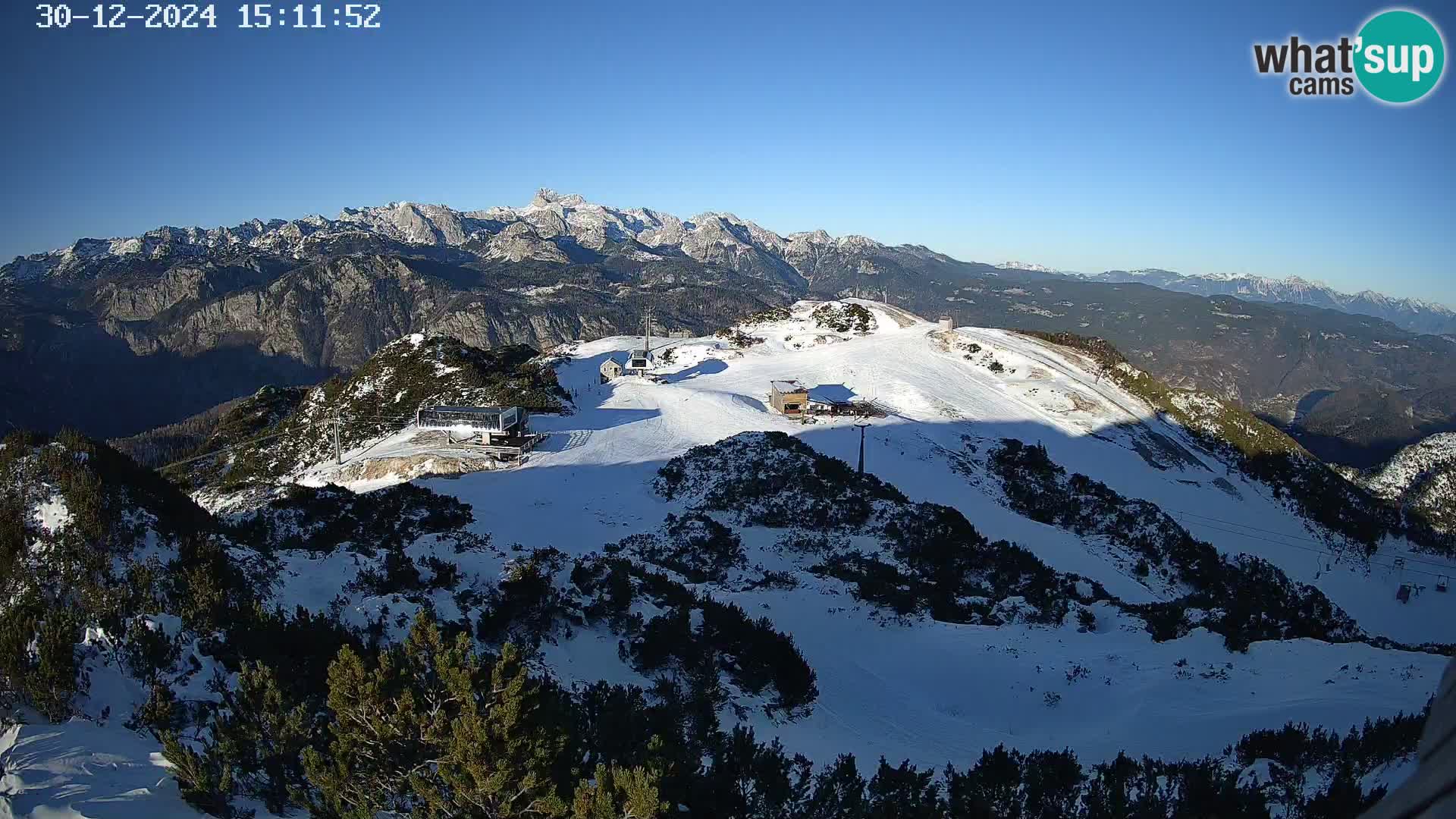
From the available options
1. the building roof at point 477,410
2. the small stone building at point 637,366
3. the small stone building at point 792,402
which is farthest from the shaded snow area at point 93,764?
the small stone building at point 637,366

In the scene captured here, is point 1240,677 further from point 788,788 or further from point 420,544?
point 420,544

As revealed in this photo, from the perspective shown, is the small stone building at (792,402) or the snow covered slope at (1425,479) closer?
the small stone building at (792,402)

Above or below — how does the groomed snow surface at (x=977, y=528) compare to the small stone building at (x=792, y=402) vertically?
below

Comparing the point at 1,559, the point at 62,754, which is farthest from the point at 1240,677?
the point at 1,559

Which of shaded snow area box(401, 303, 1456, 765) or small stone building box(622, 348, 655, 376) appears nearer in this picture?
shaded snow area box(401, 303, 1456, 765)

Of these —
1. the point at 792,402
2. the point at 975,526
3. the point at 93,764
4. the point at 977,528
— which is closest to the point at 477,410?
the point at 792,402

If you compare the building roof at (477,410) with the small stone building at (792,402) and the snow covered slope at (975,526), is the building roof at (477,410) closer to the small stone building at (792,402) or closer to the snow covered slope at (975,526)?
Result: the snow covered slope at (975,526)

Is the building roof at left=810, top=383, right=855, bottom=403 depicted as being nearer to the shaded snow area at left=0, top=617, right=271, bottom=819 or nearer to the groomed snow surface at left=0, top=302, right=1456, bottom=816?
the groomed snow surface at left=0, top=302, right=1456, bottom=816

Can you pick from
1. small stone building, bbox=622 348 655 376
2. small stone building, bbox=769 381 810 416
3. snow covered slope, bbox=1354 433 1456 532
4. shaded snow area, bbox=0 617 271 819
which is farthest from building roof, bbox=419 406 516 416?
snow covered slope, bbox=1354 433 1456 532
